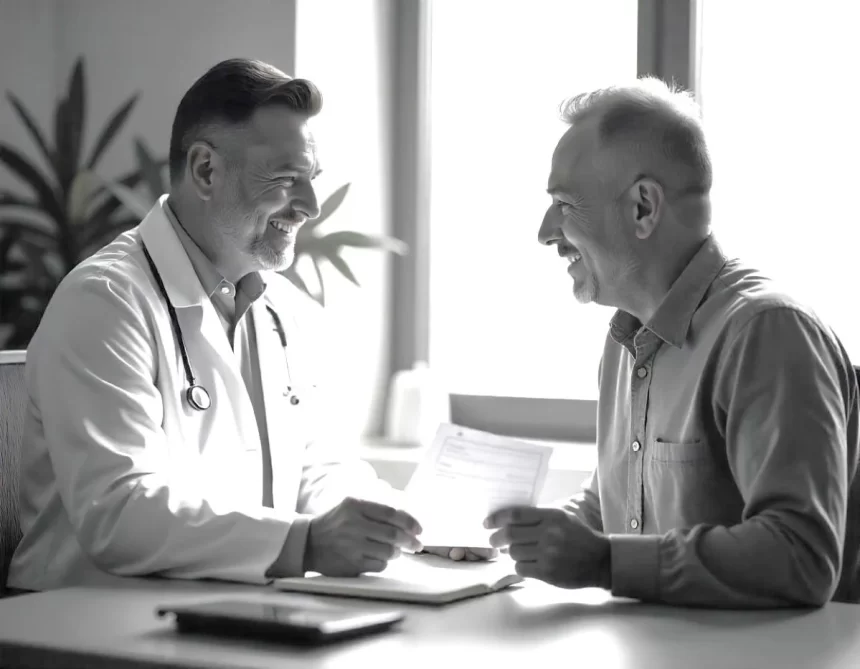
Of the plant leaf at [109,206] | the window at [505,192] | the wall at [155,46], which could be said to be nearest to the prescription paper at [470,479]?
the window at [505,192]

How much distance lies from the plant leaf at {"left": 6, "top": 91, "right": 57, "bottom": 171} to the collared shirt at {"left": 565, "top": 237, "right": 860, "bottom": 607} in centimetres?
210

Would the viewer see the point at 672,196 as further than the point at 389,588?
Yes

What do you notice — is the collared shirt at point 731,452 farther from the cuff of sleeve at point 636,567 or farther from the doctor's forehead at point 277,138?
the doctor's forehead at point 277,138

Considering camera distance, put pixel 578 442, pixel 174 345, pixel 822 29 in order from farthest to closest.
A: pixel 578 442 < pixel 822 29 < pixel 174 345

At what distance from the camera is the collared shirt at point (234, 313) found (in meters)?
2.32

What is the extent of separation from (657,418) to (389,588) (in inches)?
21.4

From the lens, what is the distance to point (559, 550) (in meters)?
1.53

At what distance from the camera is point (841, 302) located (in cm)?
296

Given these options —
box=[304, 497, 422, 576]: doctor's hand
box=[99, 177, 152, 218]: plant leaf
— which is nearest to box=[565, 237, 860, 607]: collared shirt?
box=[304, 497, 422, 576]: doctor's hand

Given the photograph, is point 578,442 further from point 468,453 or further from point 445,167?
point 468,453

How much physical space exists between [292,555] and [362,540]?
4.6 inches

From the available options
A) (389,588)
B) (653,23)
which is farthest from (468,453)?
(653,23)

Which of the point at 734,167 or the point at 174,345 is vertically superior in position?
the point at 734,167

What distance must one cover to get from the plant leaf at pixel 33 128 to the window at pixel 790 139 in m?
1.95
